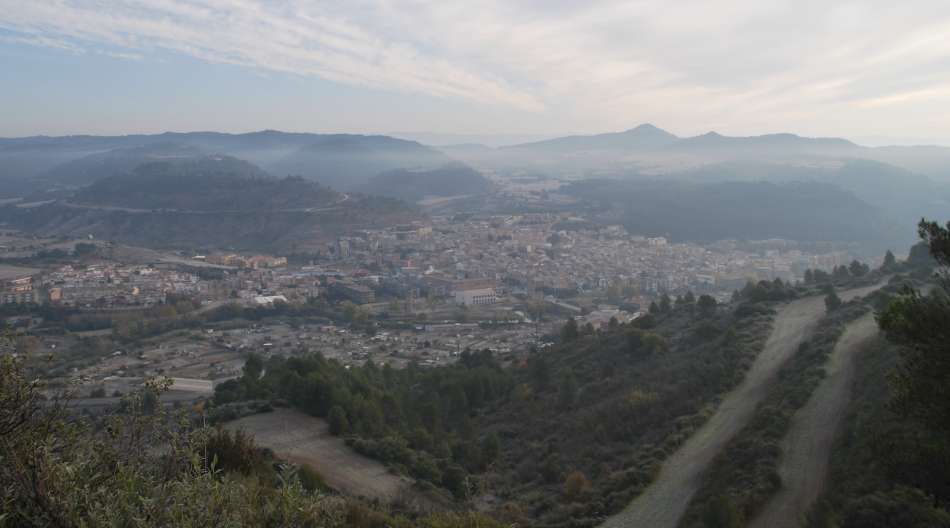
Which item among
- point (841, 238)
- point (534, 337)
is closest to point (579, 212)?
point (841, 238)

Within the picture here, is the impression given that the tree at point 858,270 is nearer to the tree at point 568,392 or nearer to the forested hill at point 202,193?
the tree at point 568,392

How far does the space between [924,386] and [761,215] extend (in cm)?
4304

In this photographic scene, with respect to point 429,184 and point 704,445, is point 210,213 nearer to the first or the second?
point 429,184

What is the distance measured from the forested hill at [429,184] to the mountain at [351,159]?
19.2 feet

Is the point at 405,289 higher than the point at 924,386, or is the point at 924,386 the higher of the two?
the point at 924,386

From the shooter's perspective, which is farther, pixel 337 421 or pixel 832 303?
pixel 832 303

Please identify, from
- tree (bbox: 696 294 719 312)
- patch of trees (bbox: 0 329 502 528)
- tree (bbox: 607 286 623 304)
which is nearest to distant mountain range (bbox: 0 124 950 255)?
tree (bbox: 607 286 623 304)

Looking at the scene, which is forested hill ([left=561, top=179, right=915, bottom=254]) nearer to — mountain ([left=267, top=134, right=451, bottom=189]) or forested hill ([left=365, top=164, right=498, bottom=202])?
forested hill ([left=365, top=164, right=498, bottom=202])

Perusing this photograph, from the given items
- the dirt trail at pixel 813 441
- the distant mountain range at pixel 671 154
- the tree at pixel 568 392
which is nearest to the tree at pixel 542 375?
the tree at pixel 568 392

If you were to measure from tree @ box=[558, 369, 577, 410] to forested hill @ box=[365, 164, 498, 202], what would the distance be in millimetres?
56588

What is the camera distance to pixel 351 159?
102 metres

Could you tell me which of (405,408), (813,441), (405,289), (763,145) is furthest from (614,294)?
(763,145)

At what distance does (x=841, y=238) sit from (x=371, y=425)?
35.7 m

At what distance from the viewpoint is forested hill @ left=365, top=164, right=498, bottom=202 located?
226ft
